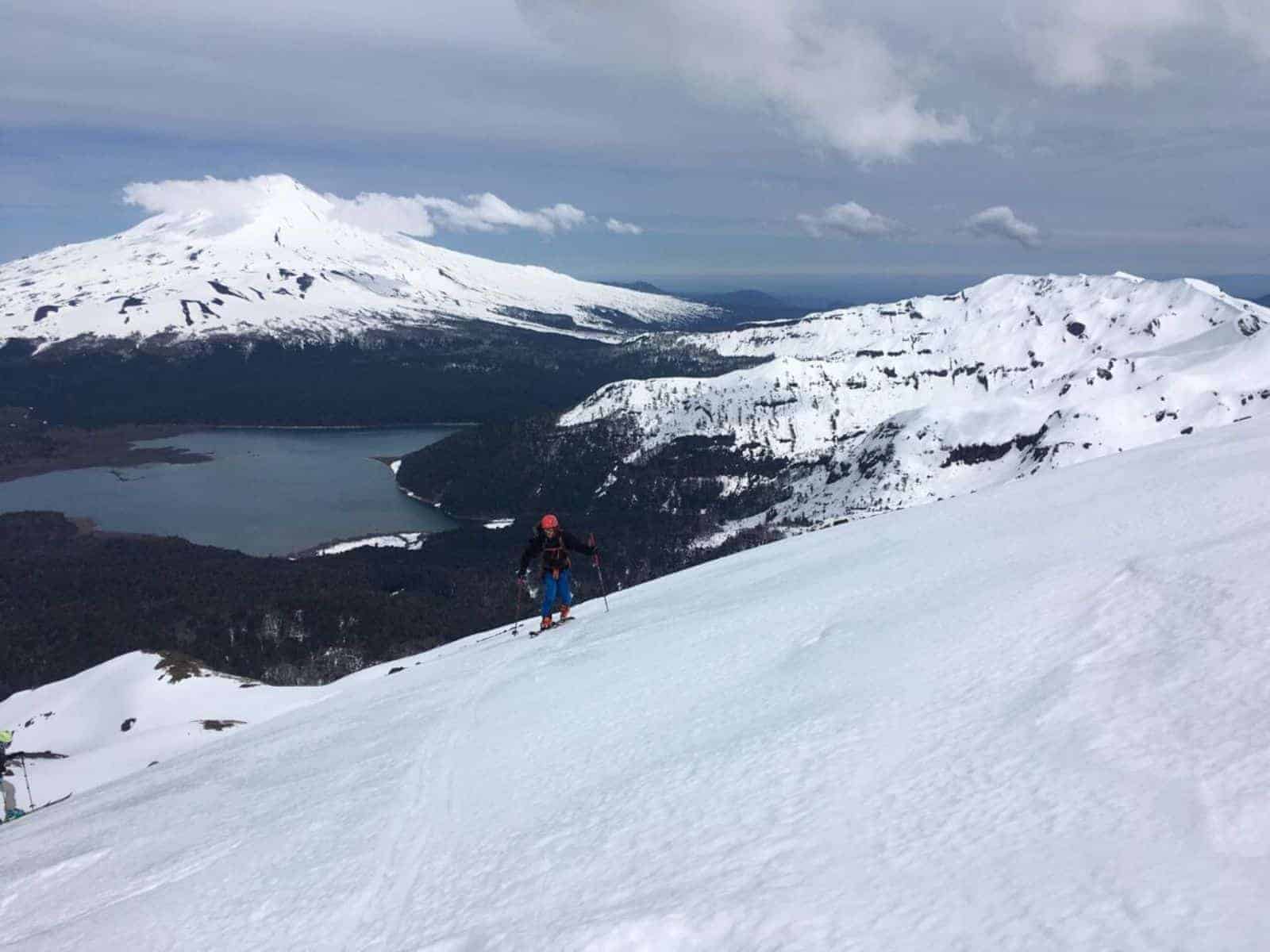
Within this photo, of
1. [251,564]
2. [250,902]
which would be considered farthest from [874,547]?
[251,564]

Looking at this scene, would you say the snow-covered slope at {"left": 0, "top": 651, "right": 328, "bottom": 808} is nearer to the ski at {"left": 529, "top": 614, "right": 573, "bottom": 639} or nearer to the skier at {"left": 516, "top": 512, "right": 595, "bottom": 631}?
the ski at {"left": 529, "top": 614, "right": 573, "bottom": 639}

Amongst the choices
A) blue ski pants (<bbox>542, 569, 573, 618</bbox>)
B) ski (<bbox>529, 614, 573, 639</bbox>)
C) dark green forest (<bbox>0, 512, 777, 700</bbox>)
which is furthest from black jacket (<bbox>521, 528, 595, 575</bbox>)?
dark green forest (<bbox>0, 512, 777, 700</bbox>)

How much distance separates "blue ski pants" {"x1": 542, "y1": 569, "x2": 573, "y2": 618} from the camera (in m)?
24.0

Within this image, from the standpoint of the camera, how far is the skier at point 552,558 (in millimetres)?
22547

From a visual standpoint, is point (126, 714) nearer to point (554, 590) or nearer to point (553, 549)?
point (554, 590)

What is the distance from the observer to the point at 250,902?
10062mm

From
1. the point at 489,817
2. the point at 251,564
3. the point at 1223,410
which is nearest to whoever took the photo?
the point at 489,817

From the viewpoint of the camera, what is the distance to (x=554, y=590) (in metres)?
24.7

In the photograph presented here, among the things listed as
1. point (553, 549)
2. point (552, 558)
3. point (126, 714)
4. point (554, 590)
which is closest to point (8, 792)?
point (554, 590)

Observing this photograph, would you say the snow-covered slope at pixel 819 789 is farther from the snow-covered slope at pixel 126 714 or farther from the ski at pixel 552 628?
the snow-covered slope at pixel 126 714

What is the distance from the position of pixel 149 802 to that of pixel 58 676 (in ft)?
417

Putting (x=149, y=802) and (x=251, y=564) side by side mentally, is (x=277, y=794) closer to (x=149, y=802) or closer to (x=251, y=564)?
(x=149, y=802)

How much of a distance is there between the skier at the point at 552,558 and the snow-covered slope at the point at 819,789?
4.49 m

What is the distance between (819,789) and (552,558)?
50.9 feet
